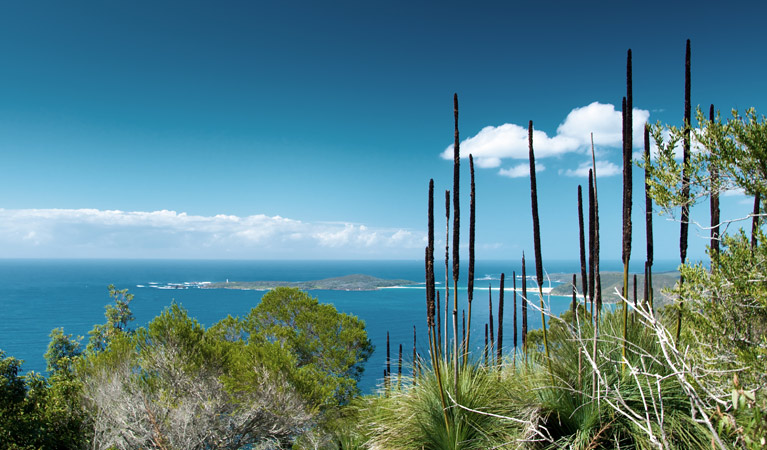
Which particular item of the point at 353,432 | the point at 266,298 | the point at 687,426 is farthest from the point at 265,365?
the point at 687,426

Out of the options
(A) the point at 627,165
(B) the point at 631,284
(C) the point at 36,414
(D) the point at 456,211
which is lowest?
(C) the point at 36,414

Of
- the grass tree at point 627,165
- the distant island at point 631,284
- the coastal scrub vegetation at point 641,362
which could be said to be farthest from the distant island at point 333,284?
the grass tree at point 627,165

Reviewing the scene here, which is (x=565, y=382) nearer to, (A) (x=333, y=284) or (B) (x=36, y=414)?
(B) (x=36, y=414)

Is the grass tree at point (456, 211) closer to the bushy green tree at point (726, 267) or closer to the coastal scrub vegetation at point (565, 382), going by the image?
the coastal scrub vegetation at point (565, 382)

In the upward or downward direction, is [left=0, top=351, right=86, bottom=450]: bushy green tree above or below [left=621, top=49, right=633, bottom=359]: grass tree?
below

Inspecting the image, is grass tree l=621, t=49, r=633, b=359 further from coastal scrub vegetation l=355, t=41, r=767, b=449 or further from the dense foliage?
the dense foliage

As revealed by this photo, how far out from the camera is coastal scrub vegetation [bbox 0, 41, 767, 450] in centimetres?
293

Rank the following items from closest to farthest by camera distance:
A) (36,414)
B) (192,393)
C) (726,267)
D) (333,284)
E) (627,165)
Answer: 1. (726,267)
2. (627,165)
3. (36,414)
4. (192,393)
5. (333,284)

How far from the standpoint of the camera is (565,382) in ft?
11.1

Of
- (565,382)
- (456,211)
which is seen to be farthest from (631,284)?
(565,382)

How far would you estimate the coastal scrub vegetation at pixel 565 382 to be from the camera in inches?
115

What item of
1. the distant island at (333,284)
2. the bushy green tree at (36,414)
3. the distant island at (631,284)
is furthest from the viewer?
the distant island at (333,284)

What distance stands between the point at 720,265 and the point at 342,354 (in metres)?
11.5

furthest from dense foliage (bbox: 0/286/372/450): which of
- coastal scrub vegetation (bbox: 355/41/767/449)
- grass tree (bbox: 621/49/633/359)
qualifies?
grass tree (bbox: 621/49/633/359)
